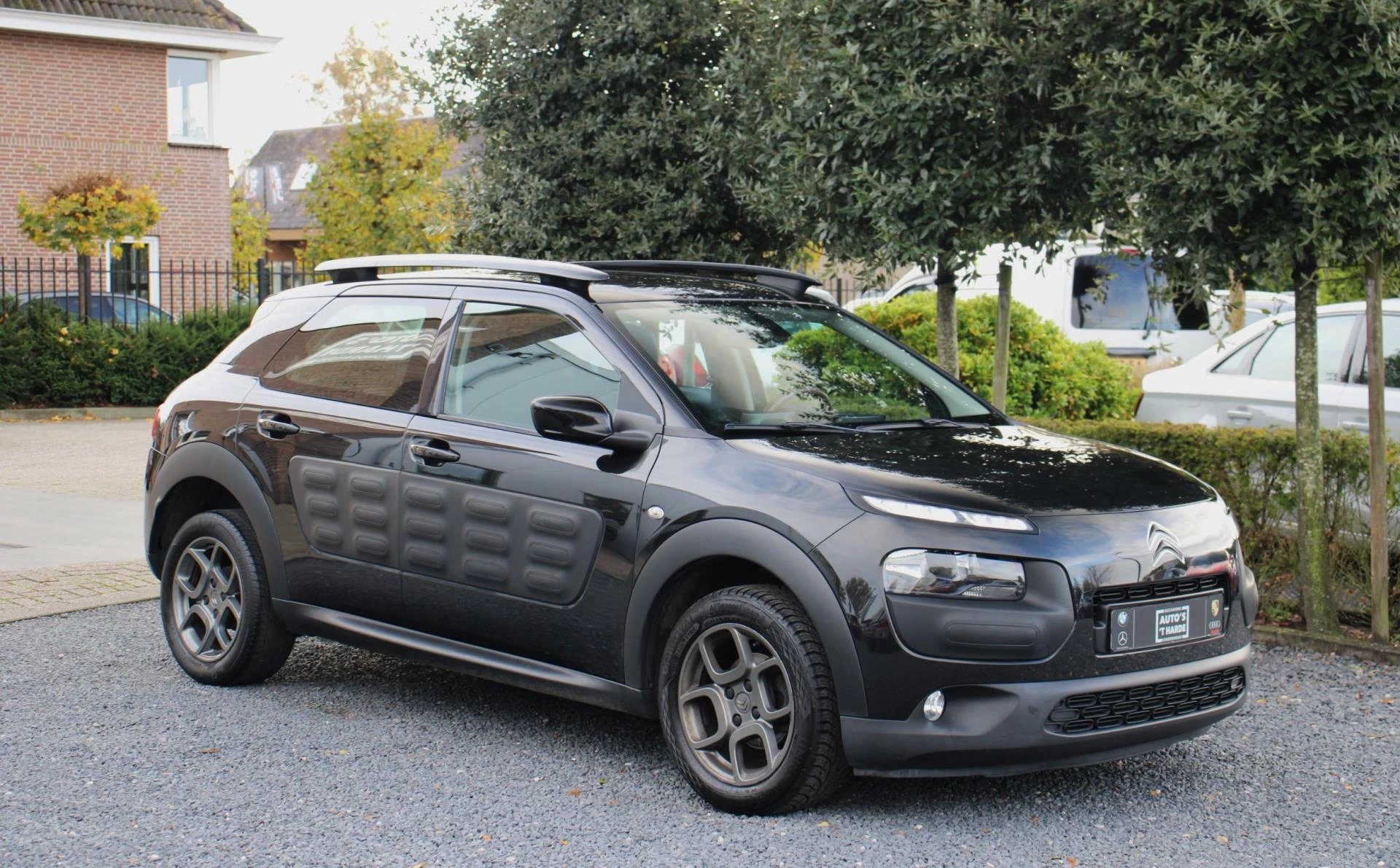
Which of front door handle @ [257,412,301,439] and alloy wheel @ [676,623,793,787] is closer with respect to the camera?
alloy wheel @ [676,623,793,787]

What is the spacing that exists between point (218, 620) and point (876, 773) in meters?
3.13

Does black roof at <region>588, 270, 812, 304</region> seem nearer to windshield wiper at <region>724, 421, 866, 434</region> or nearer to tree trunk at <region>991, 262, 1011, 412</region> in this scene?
windshield wiper at <region>724, 421, 866, 434</region>

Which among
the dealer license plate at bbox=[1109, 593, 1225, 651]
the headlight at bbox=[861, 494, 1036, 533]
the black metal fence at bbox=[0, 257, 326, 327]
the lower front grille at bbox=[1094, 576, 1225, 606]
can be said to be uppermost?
the black metal fence at bbox=[0, 257, 326, 327]

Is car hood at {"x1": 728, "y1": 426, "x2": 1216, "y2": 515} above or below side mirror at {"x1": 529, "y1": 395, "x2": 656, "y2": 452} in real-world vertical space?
below

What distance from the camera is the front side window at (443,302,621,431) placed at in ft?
17.6

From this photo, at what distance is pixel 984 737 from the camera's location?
4.41m

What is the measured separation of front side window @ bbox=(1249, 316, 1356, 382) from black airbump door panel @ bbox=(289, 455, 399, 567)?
580cm

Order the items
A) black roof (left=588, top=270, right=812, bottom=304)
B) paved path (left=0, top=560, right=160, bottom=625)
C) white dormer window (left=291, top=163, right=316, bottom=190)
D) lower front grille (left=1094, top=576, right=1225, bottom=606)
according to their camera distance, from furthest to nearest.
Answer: white dormer window (left=291, top=163, right=316, bottom=190) < paved path (left=0, top=560, right=160, bottom=625) < black roof (left=588, top=270, right=812, bottom=304) < lower front grille (left=1094, top=576, right=1225, bottom=606)

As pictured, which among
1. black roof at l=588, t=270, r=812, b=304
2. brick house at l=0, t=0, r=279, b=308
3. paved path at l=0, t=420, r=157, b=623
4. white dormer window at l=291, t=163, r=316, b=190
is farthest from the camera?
white dormer window at l=291, t=163, r=316, b=190

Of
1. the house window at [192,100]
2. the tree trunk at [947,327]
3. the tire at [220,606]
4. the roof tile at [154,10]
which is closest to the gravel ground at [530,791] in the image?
the tire at [220,606]

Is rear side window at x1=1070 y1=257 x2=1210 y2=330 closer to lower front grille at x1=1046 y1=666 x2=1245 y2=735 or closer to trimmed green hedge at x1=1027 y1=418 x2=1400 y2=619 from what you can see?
trimmed green hedge at x1=1027 y1=418 x2=1400 y2=619

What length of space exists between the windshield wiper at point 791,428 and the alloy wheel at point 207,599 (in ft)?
7.81

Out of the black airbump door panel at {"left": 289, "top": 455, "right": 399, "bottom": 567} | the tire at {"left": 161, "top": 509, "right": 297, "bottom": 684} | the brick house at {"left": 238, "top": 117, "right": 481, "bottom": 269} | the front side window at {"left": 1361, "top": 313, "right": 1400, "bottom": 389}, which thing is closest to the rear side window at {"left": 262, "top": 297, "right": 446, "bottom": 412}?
the black airbump door panel at {"left": 289, "top": 455, "right": 399, "bottom": 567}

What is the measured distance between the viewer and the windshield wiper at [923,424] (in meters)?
5.43
